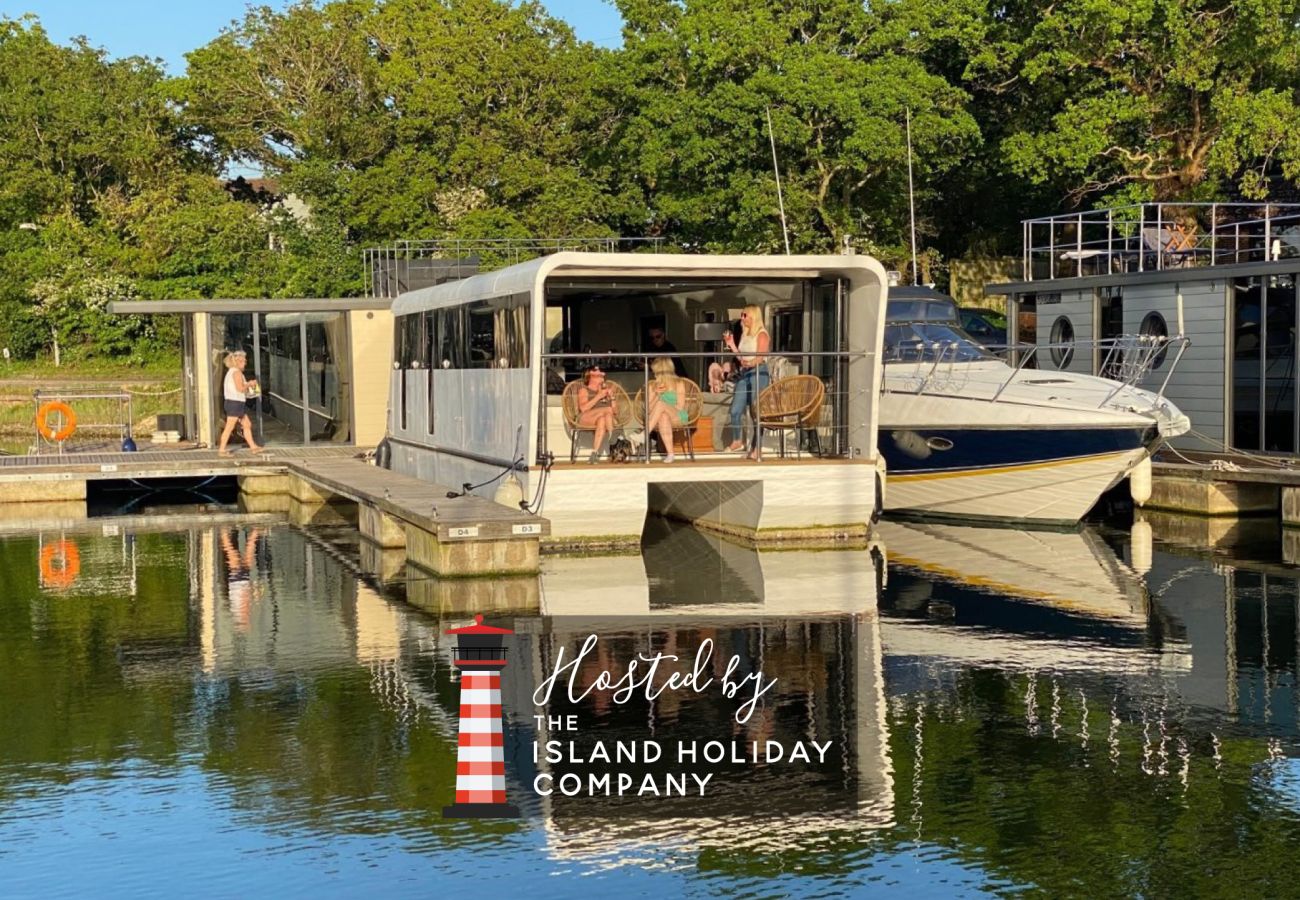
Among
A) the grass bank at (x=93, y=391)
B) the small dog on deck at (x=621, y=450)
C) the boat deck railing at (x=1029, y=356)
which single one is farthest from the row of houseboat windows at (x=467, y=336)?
the grass bank at (x=93, y=391)

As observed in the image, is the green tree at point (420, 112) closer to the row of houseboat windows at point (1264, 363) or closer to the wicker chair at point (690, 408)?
the row of houseboat windows at point (1264, 363)

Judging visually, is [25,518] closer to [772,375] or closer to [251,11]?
[772,375]

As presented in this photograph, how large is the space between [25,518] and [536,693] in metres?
15.5

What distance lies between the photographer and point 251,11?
5291 centimetres

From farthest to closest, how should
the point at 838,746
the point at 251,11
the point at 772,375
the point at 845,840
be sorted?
the point at 251,11 < the point at 772,375 < the point at 838,746 < the point at 845,840

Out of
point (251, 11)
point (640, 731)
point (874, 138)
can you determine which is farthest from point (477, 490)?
point (251, 11)

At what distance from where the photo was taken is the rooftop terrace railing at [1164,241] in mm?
26836

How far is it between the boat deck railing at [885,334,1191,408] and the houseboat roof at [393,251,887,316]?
3.82 meters

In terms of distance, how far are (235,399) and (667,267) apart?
11.9 m

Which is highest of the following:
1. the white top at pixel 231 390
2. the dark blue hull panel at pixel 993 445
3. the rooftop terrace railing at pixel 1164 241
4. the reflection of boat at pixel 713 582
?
the rooftop terrace railing at pixel 1164 241

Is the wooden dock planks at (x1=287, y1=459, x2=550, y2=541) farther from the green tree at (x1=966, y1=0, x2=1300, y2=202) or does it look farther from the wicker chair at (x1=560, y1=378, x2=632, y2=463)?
the green tree at (x1=966, y1=0, x2=1300, y2=202)

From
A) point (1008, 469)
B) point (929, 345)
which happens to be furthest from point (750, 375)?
point (929, 345)

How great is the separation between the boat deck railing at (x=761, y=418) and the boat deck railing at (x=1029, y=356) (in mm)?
2895

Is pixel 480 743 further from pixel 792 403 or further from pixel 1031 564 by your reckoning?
pixel 1031 564
